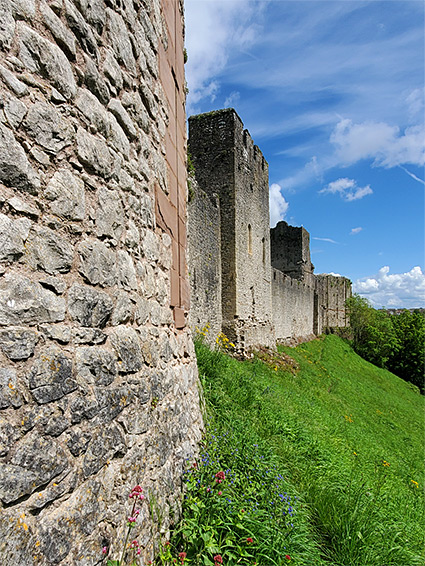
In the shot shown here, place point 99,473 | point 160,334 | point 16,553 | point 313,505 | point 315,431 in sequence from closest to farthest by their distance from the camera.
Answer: point 16,553 → point 99,473 → point 160,334 → point 313,505 → point 315,431

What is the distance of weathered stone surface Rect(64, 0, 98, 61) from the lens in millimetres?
1668

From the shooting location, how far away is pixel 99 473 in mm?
1690

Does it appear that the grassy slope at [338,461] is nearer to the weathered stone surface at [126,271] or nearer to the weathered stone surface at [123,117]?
the weathered stone surface at [126,271]

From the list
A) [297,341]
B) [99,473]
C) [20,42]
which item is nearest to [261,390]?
[99,473]

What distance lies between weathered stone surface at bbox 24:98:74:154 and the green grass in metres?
2.39

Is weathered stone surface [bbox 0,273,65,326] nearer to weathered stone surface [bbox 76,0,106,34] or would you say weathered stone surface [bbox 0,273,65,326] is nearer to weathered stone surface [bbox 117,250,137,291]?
weathered stone surface [bbox 117,250,137,291]

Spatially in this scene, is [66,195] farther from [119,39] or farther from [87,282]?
[119,39]

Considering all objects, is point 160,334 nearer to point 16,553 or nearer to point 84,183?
point 84,183

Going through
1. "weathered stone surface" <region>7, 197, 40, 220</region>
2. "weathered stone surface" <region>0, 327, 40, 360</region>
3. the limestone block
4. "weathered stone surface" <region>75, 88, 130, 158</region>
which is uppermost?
"weathered stone surface" <region>75, 88, 130, 158</region>

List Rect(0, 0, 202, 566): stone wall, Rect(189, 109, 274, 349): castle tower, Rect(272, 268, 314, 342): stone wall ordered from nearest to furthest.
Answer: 1. Rect(0, 0, 202, 566): stone wall
2. Rect(189, 109, 274, 349): castle tower
3. Rect(272, 268, 314, 342): stone wall

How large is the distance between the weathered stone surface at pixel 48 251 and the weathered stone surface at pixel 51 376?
337 millimetres

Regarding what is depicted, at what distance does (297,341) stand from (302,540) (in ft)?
65.4

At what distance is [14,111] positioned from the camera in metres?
1.35

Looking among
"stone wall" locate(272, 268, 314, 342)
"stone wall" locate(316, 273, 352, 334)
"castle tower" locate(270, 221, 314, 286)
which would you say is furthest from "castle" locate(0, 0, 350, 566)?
"stone wall" locate(316, 273, 352, 334)
